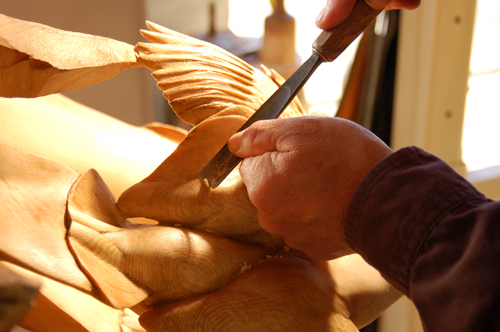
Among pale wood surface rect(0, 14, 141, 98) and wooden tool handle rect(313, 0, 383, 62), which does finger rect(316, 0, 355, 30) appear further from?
pale wood surface rect(0, 14, 141, 98)

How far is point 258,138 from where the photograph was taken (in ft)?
2.61

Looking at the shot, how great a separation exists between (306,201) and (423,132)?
1265 millimetres

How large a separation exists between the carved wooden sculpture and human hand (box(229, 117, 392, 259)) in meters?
0.07

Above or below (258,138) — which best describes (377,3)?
above

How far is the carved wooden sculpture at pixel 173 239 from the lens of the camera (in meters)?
0.74

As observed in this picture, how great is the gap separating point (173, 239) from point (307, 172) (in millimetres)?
264

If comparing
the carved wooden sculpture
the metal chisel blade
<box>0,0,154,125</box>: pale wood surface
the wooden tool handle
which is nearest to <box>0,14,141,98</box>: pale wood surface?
the carved wooden sculpture

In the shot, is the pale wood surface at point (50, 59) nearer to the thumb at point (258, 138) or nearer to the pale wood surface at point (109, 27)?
the thumb at point (258, 138)

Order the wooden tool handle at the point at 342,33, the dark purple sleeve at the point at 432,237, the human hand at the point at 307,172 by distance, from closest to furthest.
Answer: the dark purple sleeve at the point at 432,237 → the human hand at the point at 307,172 → the wooden tool handle at the point at 342,33

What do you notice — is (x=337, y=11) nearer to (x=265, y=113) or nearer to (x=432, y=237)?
(x=265, y=113)

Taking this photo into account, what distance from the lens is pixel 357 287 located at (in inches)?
36.0

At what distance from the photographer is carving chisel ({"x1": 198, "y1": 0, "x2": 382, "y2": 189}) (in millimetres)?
840

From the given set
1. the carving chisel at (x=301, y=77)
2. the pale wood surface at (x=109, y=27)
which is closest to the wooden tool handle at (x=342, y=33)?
the carving chisel at (x=301, y=77)

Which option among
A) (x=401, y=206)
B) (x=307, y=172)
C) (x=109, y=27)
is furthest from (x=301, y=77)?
(x=109, y=27)
